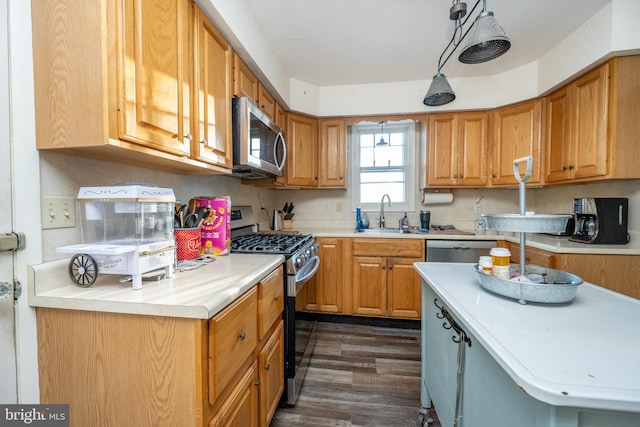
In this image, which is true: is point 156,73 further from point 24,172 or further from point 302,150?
point 302,150

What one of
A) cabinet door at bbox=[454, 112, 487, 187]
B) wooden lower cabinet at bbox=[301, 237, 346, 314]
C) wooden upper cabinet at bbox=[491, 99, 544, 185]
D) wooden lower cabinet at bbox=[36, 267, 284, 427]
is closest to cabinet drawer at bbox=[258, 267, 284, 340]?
wooden lower cabinet at bbox=[36, 267, 284, 427]

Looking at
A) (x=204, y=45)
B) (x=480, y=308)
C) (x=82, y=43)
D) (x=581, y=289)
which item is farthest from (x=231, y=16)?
(x=581, y=289)

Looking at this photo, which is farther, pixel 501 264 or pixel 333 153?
pixel 333 153

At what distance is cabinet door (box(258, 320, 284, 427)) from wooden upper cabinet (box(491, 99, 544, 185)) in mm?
2520

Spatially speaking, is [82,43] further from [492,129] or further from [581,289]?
[492,129]

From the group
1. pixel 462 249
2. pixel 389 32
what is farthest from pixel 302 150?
pixel 462 249

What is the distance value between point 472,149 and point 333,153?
145 cm

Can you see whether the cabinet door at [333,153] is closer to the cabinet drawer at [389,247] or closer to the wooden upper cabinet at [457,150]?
the cabinet drawer at [389,247]

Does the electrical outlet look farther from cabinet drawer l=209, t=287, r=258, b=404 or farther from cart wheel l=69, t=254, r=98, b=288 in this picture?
cabinet drawer l=209, t=287, r=258, b=404

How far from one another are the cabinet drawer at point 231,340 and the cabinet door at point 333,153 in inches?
78.0

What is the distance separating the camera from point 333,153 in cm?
291

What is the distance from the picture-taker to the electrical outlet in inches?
35.4

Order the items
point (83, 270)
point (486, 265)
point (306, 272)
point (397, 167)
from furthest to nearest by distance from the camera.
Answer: point (397, 167)
point (306, 272)
point (486, 265)
point (83, 270)

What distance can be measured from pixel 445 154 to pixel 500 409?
2.47m
